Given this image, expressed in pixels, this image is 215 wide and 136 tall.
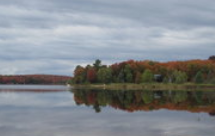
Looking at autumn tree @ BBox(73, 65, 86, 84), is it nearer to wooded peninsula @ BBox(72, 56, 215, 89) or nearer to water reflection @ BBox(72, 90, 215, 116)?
wooded peninsula @ BBox(72, 56, 215, 89)

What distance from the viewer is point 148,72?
116750 millimetres

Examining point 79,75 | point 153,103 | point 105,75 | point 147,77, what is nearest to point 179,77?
point 147,77

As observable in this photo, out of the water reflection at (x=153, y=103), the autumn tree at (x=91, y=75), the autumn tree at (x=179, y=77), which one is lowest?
the water reflection at (x=153, y=103)

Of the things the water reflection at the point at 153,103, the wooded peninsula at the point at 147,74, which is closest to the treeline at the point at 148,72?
the wooded peninsula at the point at 147,74

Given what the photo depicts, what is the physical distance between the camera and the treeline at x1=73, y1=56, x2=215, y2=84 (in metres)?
116

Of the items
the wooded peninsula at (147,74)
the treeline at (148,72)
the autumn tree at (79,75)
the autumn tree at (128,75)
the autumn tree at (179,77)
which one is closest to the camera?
the autumn tree at (179,77)

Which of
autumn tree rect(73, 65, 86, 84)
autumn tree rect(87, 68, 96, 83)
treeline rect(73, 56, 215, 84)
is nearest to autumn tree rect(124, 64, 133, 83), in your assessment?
treeline rect(73, 56, 215, 84)

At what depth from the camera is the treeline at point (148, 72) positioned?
381ft

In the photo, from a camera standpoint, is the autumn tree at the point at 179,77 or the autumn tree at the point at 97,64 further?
the autumn tree at the point at 97,64

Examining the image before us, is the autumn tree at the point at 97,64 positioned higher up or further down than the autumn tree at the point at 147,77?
higher up

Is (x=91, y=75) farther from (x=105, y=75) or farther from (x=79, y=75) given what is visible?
(x=105, y=75)

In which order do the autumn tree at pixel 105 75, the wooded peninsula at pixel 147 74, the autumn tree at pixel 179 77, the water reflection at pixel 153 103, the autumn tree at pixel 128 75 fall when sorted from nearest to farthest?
the water reflection at pixel 153 103
the autumn tree at pixel 179 77
the wooded peninsula at pixel 147 74
the autumn tree at pixel 128 75
the autumn tree at pixel 105 75

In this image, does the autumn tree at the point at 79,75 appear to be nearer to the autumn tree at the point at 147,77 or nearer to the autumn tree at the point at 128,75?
the autumn tree at the point at 128,75

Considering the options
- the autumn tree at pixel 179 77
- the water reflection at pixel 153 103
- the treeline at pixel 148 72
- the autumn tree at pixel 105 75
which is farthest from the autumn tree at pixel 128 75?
the water reflection at pixel 153 103
